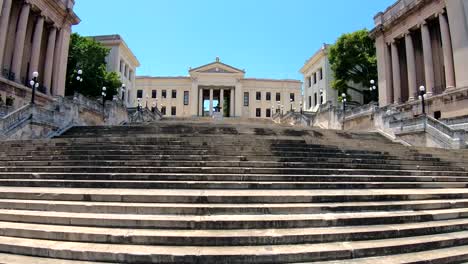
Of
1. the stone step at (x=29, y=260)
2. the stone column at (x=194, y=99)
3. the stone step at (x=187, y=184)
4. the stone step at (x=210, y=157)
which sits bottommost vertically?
the stone step at (x=29, y=260)

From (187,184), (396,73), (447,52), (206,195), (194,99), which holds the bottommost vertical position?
(206,195)

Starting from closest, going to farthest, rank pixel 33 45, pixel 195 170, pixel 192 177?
pixel 192 177, pixel 195 170, pixel 33 45

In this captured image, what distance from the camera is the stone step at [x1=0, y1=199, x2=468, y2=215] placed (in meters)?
5.32

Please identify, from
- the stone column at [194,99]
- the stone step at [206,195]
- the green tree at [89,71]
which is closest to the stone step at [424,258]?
the stone step at [206,195]

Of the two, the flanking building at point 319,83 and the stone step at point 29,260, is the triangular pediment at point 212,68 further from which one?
the stone step at point 29,260

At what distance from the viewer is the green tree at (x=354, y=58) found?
37219 millimetres

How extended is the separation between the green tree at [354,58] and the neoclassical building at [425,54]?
5285mm

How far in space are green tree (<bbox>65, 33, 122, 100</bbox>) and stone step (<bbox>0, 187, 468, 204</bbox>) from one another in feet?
90.0

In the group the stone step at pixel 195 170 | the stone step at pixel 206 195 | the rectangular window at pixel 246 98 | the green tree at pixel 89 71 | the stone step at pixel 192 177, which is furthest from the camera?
the rectangular window at pixel 246 98

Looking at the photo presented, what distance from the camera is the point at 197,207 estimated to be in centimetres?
532

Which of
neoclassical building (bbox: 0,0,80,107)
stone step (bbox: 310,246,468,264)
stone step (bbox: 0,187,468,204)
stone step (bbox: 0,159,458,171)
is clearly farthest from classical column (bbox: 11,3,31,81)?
stone step (bbox: 310,246,468,264)

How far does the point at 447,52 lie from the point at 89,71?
33.8 m

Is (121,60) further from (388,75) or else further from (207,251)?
(207,251)

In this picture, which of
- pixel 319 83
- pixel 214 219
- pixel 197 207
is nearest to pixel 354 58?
pixel 319 83
